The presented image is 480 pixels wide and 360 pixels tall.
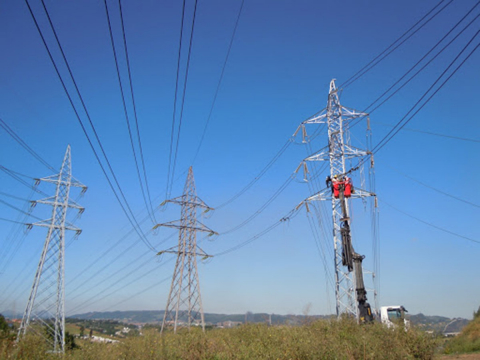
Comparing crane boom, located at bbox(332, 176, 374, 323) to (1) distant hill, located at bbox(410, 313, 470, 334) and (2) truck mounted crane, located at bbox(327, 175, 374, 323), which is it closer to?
(2) truck mounted crane, located at bbox(327, 175, 374, 323)

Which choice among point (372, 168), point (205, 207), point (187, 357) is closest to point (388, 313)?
point (372, 168)

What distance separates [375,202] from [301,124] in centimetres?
730

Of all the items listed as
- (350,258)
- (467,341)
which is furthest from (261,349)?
(467,341)

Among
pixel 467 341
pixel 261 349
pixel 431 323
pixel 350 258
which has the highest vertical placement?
pixel 350 258

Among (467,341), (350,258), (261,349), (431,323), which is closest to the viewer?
(261,349)

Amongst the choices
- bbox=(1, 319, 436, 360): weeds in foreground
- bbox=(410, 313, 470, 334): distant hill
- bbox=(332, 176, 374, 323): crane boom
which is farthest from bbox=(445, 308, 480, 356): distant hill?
bbox=(1, 319, 436, 360): weeds in foreground

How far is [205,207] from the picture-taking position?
104ft

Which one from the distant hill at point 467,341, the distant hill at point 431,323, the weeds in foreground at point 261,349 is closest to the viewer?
the weeds in foreground at point 261,349

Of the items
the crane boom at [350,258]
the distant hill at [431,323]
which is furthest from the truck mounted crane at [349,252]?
the distant hill at [431,323]

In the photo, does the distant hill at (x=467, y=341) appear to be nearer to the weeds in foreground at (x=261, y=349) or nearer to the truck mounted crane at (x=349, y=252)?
the truck mounted crane at (x=349, y=252)

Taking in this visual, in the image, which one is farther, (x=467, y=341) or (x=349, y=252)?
(x=467, y=341)

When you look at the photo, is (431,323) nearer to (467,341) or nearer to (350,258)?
(350,258)

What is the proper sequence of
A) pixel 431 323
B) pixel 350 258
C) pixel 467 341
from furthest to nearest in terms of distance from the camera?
pixel 467 341 < pixel 350 258 < pixel 431 323

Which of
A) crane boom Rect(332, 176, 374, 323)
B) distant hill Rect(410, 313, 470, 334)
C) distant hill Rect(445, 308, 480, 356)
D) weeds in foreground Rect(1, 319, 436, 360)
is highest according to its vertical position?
crane boom Rect(332, 176, 374, 323)
